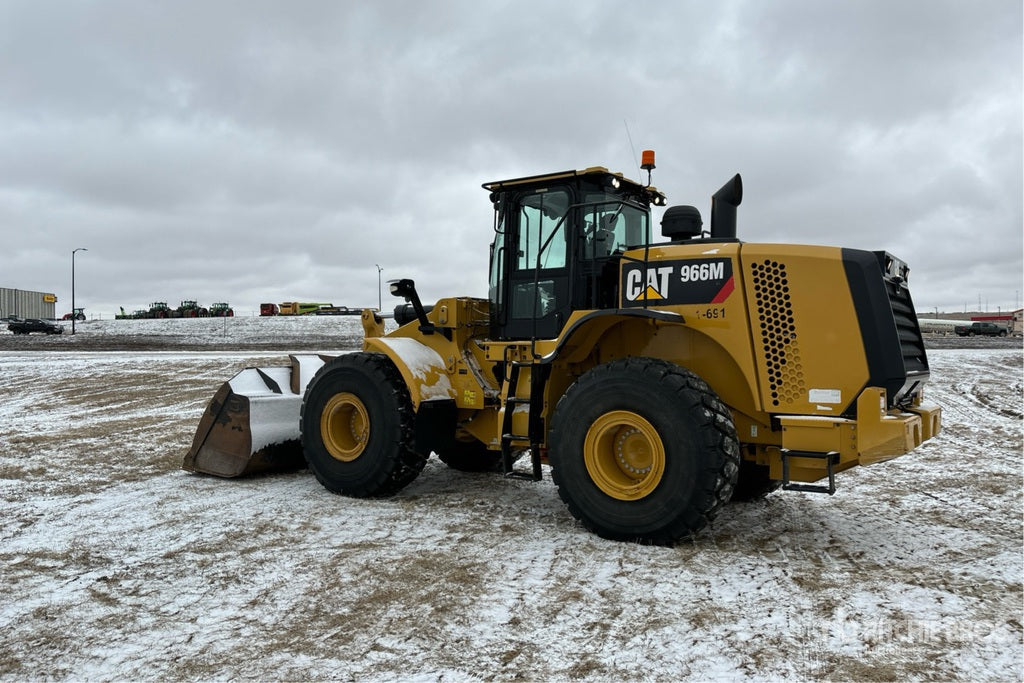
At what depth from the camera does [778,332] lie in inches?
196

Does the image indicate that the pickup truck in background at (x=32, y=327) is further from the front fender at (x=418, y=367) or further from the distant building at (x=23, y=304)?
the distant building at (x=23, y=304)

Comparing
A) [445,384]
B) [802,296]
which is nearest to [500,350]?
[445,384]

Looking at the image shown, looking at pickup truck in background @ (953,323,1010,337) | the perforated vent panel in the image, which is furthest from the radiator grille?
pickup truck in background @ (953,323,1010,337)

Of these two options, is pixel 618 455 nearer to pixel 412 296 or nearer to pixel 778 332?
pixel 778 332

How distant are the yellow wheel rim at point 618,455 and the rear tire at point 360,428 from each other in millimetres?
1889

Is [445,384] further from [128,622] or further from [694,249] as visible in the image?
[128,622]

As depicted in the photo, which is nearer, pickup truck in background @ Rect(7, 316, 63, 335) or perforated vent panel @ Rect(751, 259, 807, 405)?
perforated vent panel @ Rect(751, 259, 807, 405)

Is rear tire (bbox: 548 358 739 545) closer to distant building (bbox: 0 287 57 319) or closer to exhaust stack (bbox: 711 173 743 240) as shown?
exhaust stack (bbox: 711 173 743 240)

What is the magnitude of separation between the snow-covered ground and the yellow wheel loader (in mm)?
411

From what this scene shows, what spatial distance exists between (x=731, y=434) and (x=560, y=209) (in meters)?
2.49

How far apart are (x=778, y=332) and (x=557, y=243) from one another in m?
2.05

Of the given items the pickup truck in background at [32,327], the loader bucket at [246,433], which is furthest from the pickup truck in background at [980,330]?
the pickup truck in background at [32,327]

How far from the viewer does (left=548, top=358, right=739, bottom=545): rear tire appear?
4.80 m

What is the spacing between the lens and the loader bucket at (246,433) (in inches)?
288
